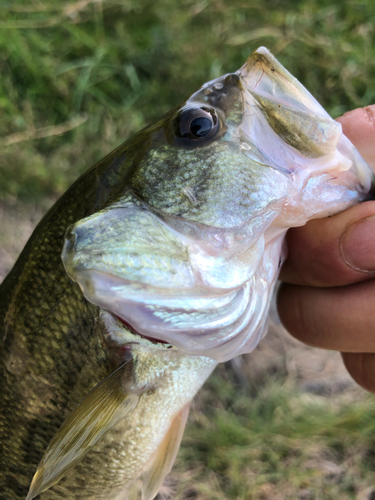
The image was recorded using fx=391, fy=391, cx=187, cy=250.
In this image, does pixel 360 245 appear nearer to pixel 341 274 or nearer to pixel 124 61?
pixel 341 274

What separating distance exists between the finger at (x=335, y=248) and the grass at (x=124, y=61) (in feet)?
5.66

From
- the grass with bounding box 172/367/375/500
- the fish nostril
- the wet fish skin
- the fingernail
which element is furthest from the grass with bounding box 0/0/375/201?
the fingernail

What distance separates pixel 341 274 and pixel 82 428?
687 mm

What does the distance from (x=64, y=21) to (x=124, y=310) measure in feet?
8.51

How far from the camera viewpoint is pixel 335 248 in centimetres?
91

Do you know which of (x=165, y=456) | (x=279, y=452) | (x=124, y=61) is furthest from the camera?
(x=124, y=61)

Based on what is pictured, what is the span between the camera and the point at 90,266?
2.15 feet

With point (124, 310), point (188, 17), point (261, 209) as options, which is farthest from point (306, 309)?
point (188, 17)

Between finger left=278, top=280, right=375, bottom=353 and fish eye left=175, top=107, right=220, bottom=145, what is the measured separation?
54 centimetres

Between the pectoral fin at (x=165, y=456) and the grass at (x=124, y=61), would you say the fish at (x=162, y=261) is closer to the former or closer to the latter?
the pectoral fin at (x=165, y=456)

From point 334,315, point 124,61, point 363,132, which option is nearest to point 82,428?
point 334,315

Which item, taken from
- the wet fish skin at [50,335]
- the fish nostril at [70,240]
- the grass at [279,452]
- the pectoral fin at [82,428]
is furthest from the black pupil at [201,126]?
the grass at [279,452]

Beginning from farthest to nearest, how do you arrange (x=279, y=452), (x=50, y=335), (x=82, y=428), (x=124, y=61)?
(x=124, y=61)
(x=279, y=452)
(x=50, y=335)
(x=82, y=428)

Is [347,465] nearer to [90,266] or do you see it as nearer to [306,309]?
[306,309]
